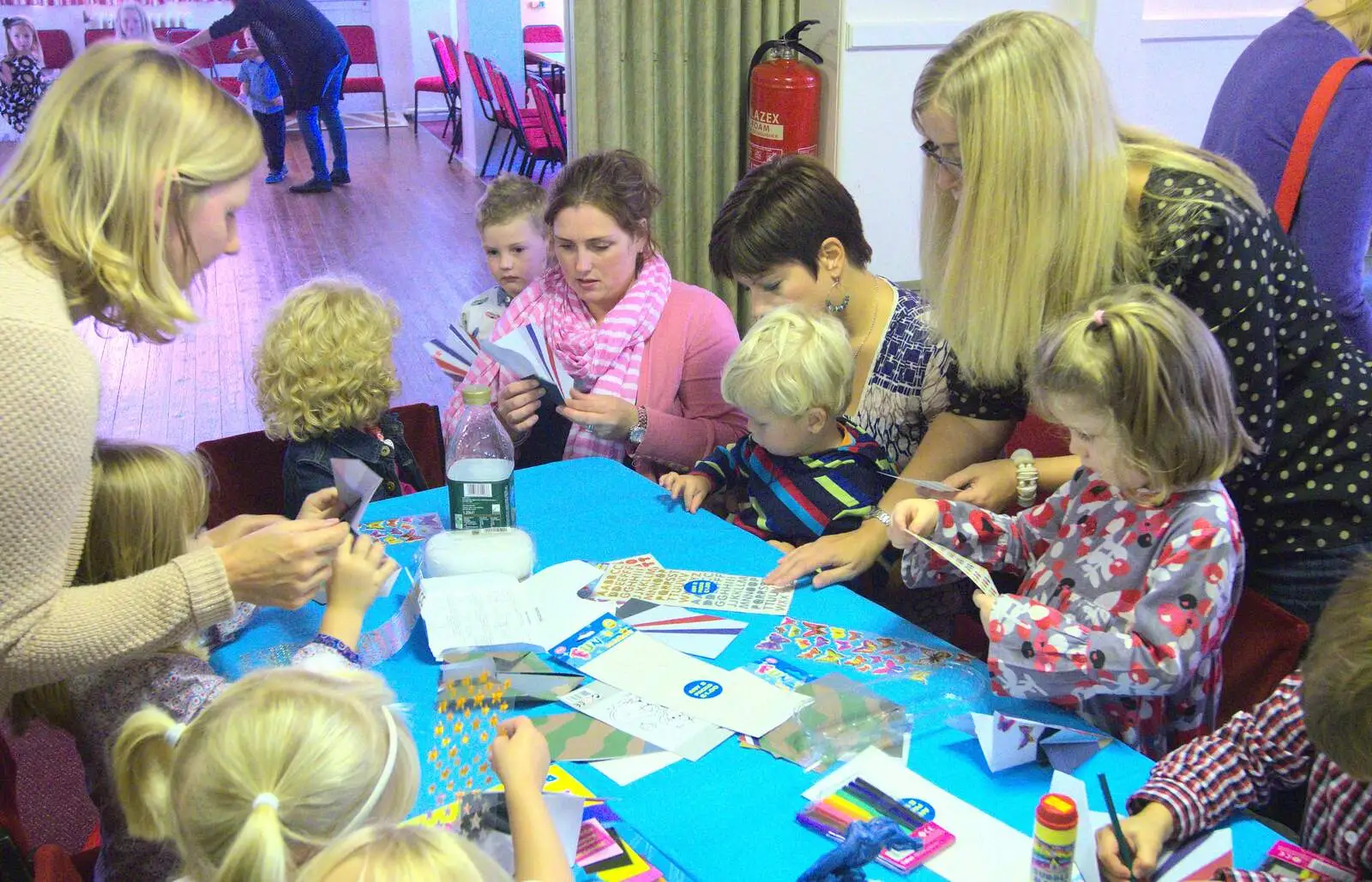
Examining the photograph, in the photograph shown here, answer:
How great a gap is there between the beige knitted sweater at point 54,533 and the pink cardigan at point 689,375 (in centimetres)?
141

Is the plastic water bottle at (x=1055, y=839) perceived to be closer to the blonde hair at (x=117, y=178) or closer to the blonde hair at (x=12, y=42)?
the blonde hair at (x=117, y=178)

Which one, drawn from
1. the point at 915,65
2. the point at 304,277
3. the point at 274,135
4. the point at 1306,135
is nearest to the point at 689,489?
the point at 1306,135

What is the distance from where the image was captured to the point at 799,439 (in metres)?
2.25

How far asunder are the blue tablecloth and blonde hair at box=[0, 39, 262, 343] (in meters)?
0.63

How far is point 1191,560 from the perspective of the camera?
4.97 ft

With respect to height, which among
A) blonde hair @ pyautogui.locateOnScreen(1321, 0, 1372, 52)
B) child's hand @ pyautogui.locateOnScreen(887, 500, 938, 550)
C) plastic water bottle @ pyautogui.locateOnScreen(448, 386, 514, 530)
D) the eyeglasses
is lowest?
plastic water bottle @ pyautogui.locateOnScreen(448, 386, 514, 530)

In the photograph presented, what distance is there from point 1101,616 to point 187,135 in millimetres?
1328

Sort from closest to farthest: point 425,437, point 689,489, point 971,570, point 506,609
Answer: point 971,570
point 506,609
point 689,489
point 425,437

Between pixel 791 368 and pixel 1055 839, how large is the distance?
114 centimetres

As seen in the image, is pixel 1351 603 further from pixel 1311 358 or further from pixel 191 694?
pixel 191 694

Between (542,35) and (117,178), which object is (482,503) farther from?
(542,35)

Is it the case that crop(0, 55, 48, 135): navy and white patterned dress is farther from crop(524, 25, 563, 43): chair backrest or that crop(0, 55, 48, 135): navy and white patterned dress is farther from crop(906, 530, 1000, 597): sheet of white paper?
crop(906, 530, 1000, 597): sheet of white paper

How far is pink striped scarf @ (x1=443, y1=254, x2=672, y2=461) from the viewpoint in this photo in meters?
2.79

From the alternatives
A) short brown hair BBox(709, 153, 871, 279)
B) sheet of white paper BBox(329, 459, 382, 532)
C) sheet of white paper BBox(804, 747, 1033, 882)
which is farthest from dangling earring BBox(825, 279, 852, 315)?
sheet of white paper BBox(804, 747, 1033, 882)
